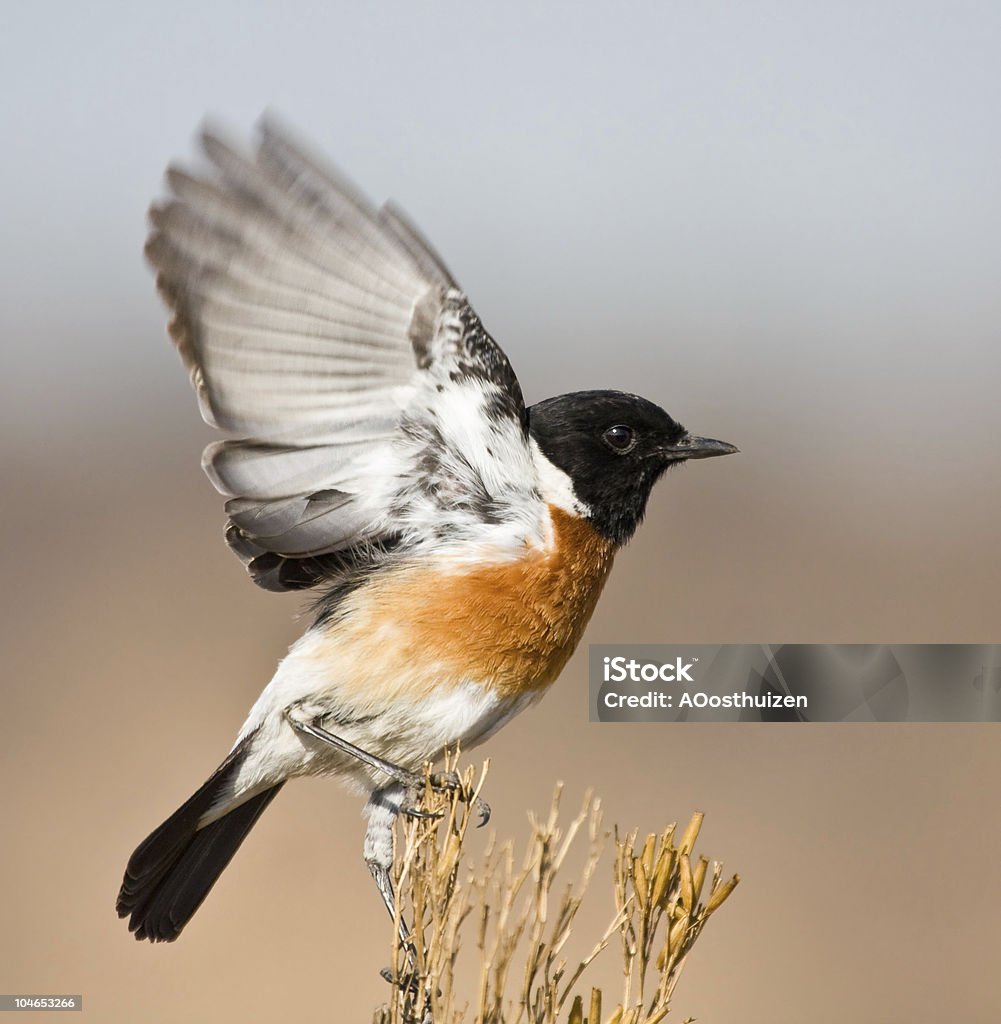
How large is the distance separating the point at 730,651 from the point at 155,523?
457 inches

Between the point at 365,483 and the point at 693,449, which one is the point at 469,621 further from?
the point at 693,449

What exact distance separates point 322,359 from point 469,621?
91cm

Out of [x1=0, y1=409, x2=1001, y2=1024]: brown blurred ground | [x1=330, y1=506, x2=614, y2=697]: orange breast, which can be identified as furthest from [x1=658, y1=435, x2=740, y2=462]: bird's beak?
[x1=0, y1=409, x2=1001, y2=1024]: brown blurred ground

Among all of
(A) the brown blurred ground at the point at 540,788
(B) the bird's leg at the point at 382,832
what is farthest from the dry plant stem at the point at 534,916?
(A) the brown blurred ground at the point at 540,788

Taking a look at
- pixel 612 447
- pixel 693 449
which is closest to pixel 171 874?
pixel 612 447

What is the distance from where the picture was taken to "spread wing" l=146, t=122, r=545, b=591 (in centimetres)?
360

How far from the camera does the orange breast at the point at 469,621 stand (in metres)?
3.97

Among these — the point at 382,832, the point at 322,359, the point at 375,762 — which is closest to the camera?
the point at 322,359

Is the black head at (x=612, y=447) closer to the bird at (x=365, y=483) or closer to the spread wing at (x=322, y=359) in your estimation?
the bird at (x=365, y=483)

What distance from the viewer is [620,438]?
4.46 metres

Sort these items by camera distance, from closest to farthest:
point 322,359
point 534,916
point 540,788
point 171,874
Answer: point 534,916
point 322,359
point 171,874
point 540,788

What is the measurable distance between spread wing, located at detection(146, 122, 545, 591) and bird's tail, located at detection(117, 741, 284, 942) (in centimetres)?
84

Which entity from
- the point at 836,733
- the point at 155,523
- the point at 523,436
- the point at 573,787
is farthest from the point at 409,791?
the point at 155,523

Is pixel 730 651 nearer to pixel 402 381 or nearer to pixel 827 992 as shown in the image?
pixel 827 992
